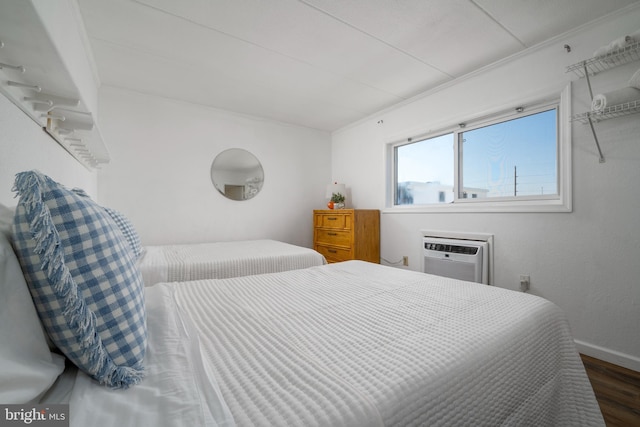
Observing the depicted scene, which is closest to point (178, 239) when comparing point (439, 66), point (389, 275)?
point (389, 275)

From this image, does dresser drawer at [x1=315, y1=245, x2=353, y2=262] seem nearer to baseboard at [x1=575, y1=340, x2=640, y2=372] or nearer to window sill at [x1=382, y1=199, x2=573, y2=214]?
window sill at [x1=382, y1=199, x2=573, y2=214]

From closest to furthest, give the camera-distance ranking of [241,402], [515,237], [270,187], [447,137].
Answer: [241,402] < [515,237] < [447,137] < [270,187]

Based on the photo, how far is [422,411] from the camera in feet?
1.86

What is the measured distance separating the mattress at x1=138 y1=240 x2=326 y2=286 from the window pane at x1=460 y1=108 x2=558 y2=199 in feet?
6.06

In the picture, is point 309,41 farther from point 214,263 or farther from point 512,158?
point 512,158

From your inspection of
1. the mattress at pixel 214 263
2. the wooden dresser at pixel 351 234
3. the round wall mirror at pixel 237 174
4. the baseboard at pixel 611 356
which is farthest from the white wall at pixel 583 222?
the round wall mirror at pixel 237 174

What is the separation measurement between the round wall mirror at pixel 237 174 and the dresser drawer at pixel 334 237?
3.72 ft

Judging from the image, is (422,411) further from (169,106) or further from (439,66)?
(169,106)

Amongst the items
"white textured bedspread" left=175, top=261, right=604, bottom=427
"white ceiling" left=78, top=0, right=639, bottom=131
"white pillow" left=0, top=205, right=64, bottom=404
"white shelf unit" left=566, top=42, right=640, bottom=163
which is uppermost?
"white ceiling" left=78, top=0, right=639, bottom=131

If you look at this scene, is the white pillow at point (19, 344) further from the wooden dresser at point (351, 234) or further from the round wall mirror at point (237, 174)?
the round wall mirror at point (237, 174)

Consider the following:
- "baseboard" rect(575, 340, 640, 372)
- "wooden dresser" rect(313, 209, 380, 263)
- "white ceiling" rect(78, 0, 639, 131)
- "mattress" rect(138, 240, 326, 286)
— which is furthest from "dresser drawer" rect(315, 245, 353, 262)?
"baseboard" rect(575, 340, 640, 372)

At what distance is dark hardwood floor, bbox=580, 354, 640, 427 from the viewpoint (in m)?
1.28

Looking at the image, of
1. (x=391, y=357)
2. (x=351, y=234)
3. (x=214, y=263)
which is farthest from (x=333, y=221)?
(x=391, y=357)

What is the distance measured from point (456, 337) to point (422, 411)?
0.30 m
